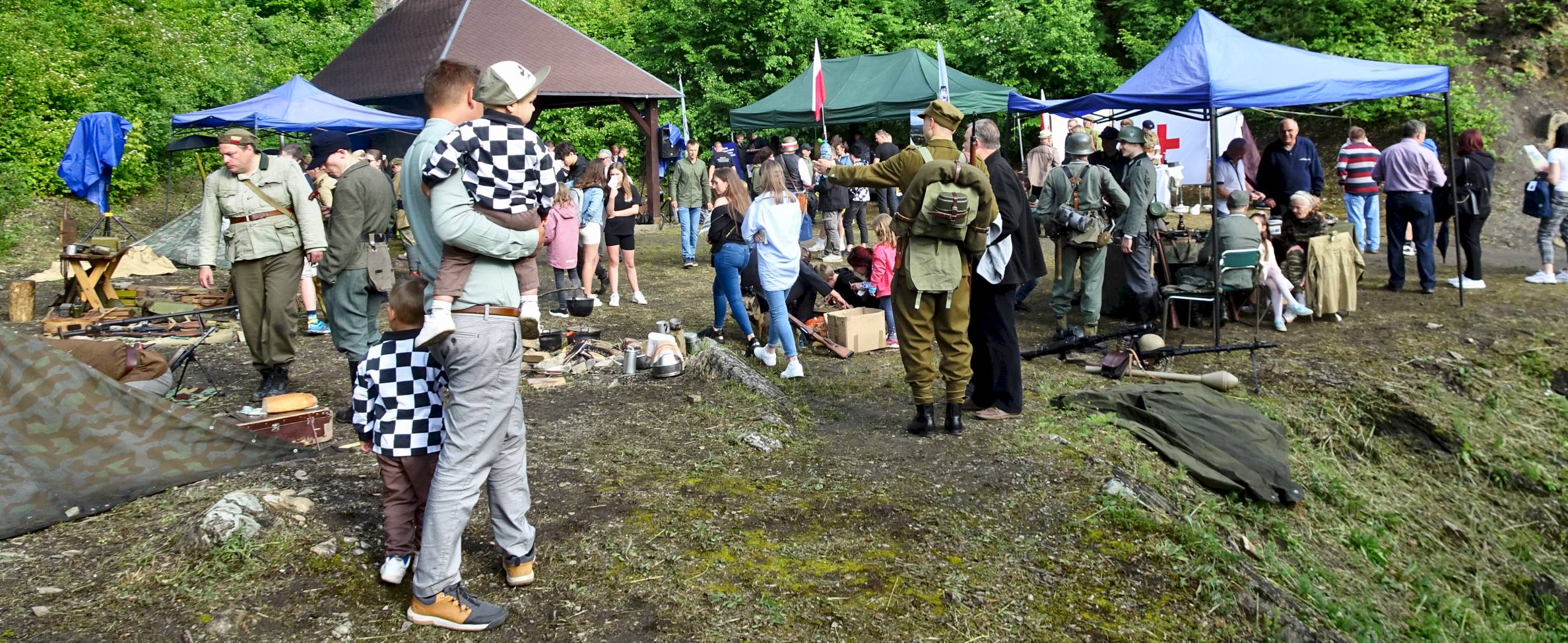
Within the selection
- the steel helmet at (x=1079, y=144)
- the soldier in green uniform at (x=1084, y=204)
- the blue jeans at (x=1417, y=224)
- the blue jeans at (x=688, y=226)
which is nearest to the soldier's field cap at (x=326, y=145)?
the blue jeans at (x=688, y=226)

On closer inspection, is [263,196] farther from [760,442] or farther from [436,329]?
[436,329]

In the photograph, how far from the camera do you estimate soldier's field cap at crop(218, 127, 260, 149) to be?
643 centimetres

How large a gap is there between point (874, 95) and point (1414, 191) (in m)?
9.97

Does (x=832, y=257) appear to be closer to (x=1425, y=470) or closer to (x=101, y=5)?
(x=1425, y=470)

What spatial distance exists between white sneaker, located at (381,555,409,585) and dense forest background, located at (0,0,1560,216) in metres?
14.8

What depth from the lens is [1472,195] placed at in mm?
11281

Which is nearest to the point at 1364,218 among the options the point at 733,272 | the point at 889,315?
the point at 889,315

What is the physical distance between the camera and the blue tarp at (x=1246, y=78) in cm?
930

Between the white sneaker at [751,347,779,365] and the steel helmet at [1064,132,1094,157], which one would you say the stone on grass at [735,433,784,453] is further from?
the steel helmet at [1064,132,1094,157]

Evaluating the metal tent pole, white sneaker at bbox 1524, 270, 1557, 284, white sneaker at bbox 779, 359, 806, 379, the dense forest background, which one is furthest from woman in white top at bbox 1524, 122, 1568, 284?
white sneaker at bbox 779, 359, 806, 379

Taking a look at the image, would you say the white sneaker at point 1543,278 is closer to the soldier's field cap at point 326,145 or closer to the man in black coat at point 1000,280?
the man in black coat at point 1000,280

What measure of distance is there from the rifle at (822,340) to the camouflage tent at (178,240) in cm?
829

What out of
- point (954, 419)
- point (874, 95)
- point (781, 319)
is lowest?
point (954, 419)

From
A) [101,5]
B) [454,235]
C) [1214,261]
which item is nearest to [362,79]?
[101,5]
